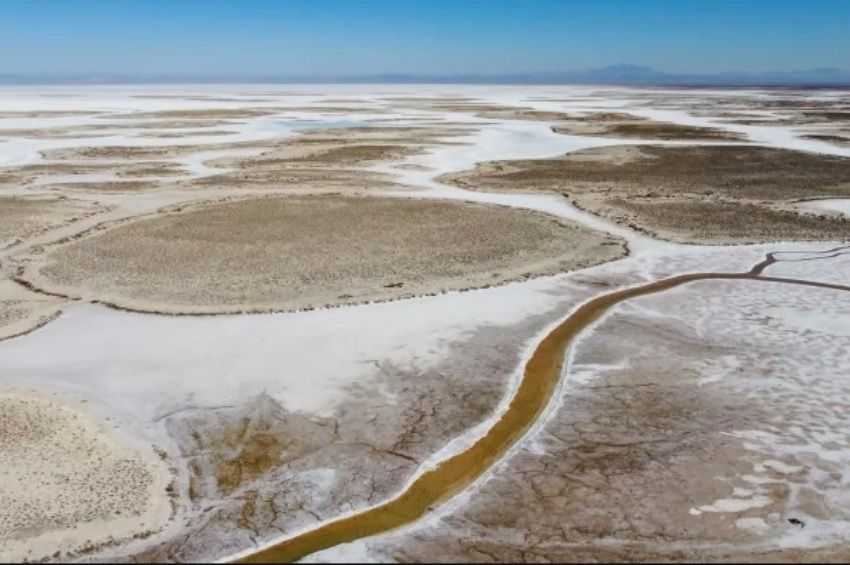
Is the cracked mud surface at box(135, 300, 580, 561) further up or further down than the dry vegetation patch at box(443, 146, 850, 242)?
further down

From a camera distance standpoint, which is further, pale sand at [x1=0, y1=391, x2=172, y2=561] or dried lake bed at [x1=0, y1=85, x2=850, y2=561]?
dried lake bed at [x1=0, y1=85, x2=850, y2=561]

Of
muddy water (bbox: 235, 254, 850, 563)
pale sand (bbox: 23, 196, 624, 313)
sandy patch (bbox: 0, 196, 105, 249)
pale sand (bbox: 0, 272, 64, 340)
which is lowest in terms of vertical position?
muddy water (bbox: 235, 254, 850, 563)

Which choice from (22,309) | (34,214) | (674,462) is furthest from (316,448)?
A: (34,214)

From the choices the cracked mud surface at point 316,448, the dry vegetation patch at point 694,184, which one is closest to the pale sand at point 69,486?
the cracked mud surface at point 316,448

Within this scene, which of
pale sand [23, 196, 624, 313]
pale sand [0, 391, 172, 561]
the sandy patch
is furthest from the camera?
the sandy patch

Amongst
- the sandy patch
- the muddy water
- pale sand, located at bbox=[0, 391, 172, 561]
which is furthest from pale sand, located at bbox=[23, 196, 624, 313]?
pale sand, located at bbox=[0, 391, 172, 561]

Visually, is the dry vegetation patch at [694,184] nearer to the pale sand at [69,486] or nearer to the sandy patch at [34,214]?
the sandy patch at [34,214]

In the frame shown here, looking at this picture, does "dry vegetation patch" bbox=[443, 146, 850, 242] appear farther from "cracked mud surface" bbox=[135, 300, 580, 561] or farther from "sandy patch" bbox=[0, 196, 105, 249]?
"sandy patch" bbox=[0, 196, 105, 249]
